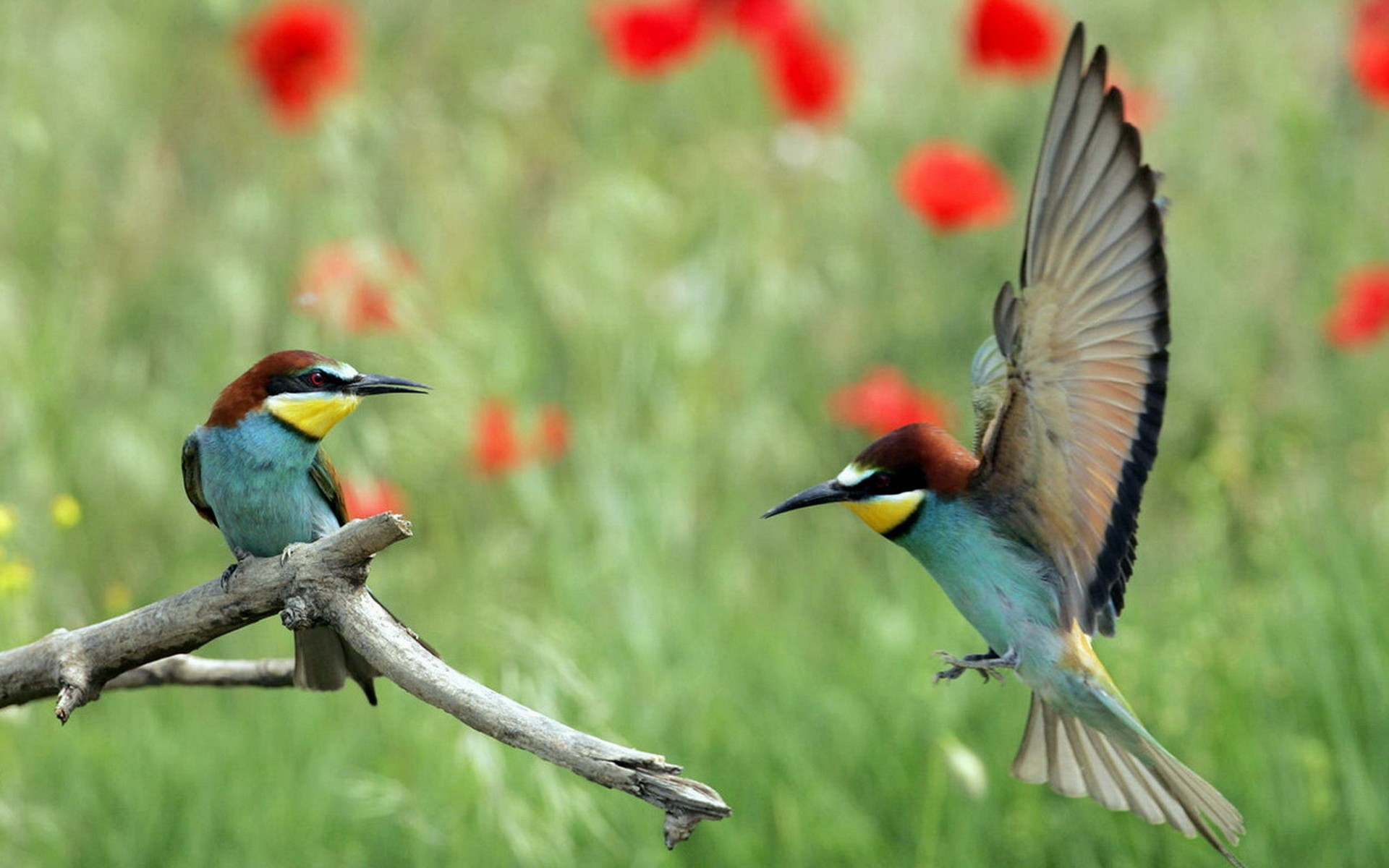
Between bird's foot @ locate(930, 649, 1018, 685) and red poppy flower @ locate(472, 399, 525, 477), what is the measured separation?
68.6 inches

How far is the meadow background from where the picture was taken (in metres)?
2.88

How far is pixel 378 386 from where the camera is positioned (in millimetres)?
1625

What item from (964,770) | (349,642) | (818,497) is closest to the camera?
(349,642)

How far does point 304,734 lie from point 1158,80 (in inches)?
146

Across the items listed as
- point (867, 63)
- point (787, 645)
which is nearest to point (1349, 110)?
point (867, 63)

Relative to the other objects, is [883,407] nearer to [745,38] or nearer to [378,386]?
[745,38]

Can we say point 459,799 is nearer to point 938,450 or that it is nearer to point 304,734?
point 304,734

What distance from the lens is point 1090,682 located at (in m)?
1.84

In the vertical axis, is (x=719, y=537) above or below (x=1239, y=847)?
above

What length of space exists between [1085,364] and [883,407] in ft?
5.52

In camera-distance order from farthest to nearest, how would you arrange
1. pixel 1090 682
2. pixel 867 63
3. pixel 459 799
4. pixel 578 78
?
pixel 867 63 < pixel 578 78 < pixel 459 799 < pixel 1090 682

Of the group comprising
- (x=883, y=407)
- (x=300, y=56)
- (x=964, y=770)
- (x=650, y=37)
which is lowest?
(x=964, y=770)

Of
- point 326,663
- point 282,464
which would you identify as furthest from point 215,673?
point 282,464

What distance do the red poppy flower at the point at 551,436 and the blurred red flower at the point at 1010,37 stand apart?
1456 mm
